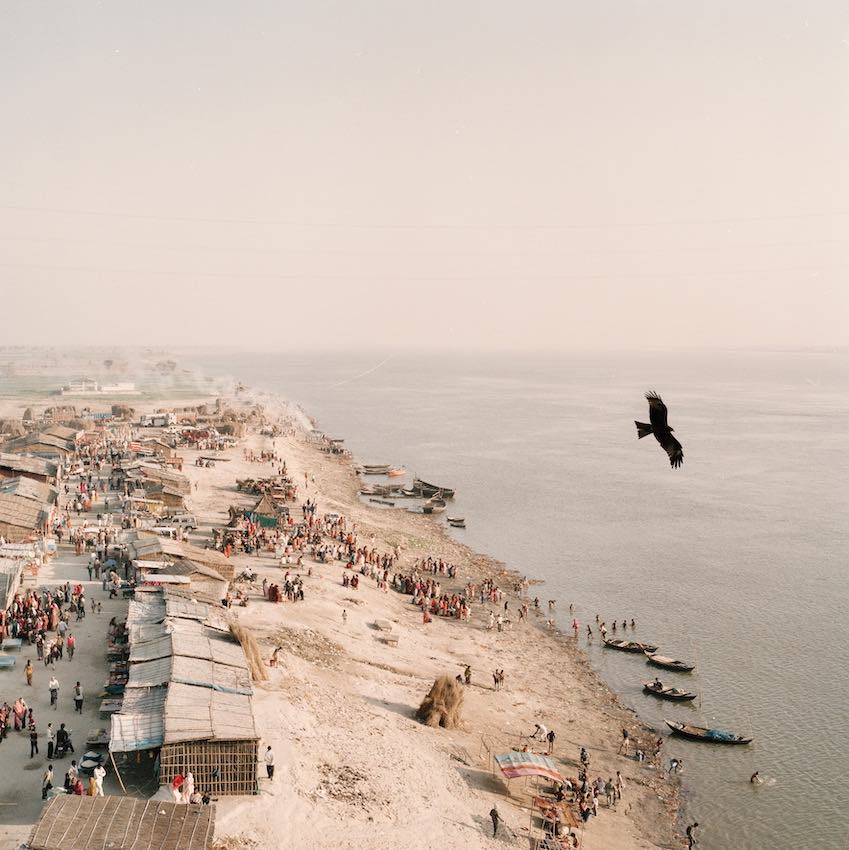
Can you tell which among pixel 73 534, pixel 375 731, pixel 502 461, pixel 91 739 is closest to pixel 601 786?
pixel 375 731

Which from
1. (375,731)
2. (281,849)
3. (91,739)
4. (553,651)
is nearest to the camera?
(281,849)

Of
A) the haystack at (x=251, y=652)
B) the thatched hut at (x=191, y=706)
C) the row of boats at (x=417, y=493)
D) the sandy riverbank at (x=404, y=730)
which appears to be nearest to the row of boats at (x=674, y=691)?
the sandy riverbank at (x=404, y=730)

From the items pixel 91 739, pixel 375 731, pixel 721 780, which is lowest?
pixel 721 780

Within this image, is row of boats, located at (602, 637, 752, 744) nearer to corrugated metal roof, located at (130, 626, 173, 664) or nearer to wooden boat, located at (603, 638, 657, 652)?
wooden boat, located at (603, 638, 657, 652)

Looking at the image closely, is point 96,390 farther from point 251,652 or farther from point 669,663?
point 251,652

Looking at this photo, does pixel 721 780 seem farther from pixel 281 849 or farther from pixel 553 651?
pixel 281 849

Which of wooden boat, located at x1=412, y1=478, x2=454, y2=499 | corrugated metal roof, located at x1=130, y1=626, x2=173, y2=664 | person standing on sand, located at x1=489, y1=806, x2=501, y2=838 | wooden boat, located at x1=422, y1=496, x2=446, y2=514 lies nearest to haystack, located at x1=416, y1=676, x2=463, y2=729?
person standing on sand, located at x1=489, y1=806, x2=501, y2=838
